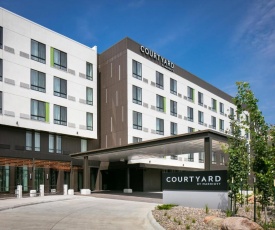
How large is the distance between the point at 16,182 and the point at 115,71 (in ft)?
57.3

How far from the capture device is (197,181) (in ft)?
64.8

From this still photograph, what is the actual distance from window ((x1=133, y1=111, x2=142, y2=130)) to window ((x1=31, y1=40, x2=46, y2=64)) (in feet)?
40.5

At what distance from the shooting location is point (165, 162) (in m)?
47.0

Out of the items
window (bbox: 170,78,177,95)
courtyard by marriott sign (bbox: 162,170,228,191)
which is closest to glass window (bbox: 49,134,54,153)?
window (bbox: 170,78,177,95)

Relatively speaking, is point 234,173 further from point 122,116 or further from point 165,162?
point 165,162

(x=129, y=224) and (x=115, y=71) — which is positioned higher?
(x=115, y=71)

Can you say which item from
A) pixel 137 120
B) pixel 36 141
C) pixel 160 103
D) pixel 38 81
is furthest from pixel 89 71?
pixel 36 141

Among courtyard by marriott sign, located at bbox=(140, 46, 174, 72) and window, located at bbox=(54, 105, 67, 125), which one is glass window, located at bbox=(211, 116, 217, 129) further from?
window, located at bbox=(54, 105, 67, 125)

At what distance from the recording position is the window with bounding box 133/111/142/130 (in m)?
42.7

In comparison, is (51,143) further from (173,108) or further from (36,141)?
(173,108)

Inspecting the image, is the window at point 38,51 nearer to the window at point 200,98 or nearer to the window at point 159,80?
the window at point 159,80

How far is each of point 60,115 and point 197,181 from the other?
22.8 m

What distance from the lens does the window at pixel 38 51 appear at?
37.0 m

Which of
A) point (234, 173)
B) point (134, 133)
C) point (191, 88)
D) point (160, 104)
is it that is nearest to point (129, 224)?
point (234, 173)
